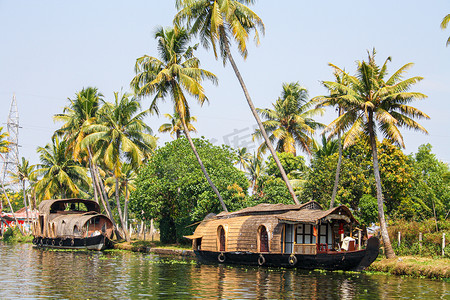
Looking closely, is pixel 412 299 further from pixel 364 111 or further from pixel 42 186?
pixel 42 186

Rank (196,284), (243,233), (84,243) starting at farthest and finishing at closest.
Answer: (84,243) < (243,233) < (196,284)

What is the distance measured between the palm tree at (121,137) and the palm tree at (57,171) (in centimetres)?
733

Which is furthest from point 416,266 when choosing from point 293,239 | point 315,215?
point 293,239

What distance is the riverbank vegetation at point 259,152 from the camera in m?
23.6

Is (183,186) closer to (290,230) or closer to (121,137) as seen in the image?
(121,137)

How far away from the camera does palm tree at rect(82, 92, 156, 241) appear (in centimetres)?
3522

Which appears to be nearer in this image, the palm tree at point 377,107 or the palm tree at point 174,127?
the palm tree at point 377,107

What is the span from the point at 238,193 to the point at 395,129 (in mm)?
12244

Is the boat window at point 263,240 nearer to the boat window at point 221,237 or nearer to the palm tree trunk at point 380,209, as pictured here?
the boat window at point 221,237

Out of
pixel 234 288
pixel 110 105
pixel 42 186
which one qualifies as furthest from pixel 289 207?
pixel 42 186

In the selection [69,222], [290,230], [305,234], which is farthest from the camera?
[69,222]

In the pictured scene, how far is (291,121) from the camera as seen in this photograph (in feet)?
131

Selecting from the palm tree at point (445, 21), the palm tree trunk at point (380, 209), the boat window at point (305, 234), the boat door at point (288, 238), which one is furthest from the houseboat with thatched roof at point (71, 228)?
the palm tree at point (445, 21)

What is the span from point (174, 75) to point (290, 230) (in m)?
12.3
